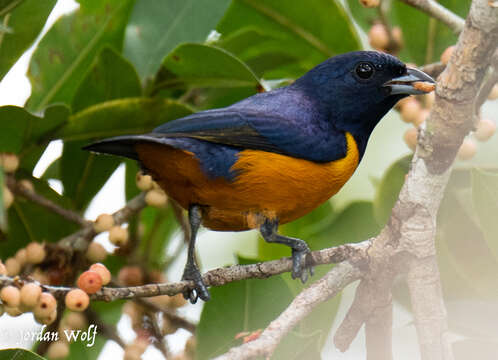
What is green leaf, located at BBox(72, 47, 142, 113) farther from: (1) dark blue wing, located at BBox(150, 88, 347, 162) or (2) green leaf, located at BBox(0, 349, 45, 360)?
(2) green leaf, located at BBox(0, 349, 45, 360)

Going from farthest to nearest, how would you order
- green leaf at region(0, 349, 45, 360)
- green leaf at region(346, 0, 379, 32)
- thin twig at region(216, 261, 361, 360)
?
green leaf at region(346, 0, 379, 32)
green leaf at region(0, 349, 45, 360)
thin twig at region(216, 261, 361, 360)

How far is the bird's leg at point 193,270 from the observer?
3357 mm

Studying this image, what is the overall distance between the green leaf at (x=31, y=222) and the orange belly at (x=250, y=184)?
1.66 ft

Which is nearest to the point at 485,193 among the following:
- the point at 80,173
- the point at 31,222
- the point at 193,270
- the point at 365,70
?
the point at 365,70

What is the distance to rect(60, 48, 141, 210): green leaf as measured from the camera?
3.61 meters

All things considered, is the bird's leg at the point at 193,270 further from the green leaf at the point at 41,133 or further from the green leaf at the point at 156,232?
the green leaf at the point at 41,133

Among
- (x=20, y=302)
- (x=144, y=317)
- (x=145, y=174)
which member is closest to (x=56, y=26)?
(x=145, y=174)

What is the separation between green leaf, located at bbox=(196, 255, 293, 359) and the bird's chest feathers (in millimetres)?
351

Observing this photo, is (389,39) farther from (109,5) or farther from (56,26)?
(56,26)

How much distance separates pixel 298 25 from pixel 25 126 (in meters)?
1.43

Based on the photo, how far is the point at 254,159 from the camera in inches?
138

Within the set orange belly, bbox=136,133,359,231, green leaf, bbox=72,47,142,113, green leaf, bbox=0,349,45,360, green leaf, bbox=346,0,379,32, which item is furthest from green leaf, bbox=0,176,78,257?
green leaf, bbox=346,0,379,32

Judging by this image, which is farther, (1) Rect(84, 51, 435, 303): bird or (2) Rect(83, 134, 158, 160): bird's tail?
(1) Rect(84, 51, 435, 303): bird

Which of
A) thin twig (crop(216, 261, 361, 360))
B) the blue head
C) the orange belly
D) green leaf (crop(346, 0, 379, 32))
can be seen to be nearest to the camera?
thin twig (crop(216, 261, 361, 360))
